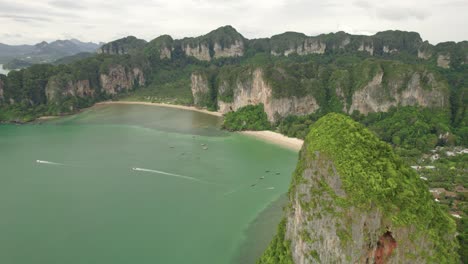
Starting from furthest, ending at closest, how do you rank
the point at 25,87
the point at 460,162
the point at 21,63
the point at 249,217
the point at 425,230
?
the point at 21,63 < the point at 25,87 < the point at 460,162 < the point at 249,217 < the point at 425,230

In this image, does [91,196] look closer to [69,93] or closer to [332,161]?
[332,161]

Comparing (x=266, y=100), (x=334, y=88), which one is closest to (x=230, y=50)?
(x=266, y=100)

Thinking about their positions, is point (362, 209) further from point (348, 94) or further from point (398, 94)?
point (348, 94)

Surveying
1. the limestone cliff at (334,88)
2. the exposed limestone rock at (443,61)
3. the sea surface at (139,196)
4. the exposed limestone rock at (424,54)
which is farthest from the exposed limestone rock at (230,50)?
the sea surface at (139,196)

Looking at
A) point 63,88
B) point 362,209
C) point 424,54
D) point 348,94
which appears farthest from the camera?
point 424,54

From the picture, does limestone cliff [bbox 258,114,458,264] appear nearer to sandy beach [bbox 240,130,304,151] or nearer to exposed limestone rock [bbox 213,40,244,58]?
sandy beach [bbox 240,130,304,151]

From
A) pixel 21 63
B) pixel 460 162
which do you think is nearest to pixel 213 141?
pixel 460 162
